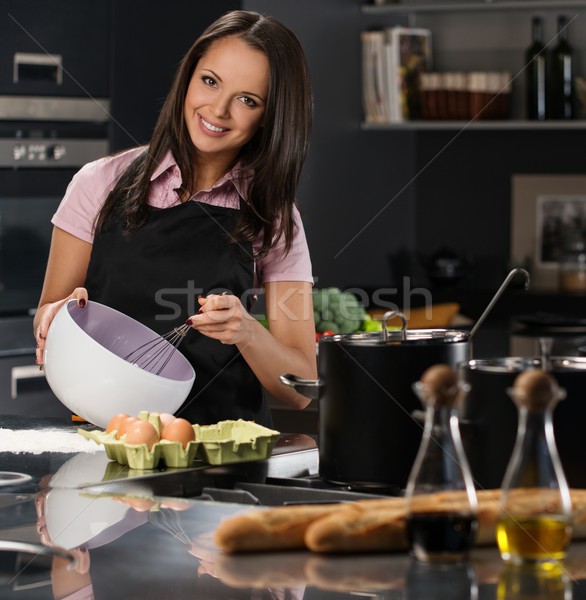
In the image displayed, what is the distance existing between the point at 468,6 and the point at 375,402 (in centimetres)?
327

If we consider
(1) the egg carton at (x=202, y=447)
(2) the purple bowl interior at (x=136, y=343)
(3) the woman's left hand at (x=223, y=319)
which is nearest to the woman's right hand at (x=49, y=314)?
(2) the purple bowl interior at (x=136, y=343)

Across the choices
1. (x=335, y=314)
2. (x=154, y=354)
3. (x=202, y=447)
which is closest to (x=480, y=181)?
(x=335, y=314)

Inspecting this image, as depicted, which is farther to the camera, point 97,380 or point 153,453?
point 97,380

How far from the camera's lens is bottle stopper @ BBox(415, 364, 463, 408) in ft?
3.28

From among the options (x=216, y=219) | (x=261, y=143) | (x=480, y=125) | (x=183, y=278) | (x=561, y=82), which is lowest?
(x=183, y=278)

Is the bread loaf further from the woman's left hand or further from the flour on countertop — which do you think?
the woman's left hand

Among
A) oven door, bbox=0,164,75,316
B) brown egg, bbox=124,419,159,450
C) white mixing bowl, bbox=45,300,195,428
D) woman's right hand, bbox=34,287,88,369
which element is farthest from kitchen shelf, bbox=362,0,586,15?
brown egg, bbox=124,419,159,450

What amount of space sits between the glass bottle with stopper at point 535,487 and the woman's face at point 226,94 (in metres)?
1.16

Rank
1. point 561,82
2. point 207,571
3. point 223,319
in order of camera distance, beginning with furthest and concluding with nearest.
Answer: point 561,82 → point 223,319 → point 207,571

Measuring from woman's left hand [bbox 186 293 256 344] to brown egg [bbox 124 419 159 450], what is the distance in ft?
0.98

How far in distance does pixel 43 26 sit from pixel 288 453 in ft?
7.10

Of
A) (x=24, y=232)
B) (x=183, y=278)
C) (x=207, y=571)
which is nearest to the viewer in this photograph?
(x=207, y=571)

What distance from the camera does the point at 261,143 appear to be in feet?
7.11

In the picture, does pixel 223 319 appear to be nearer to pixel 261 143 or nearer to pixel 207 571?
pixel 261 143
